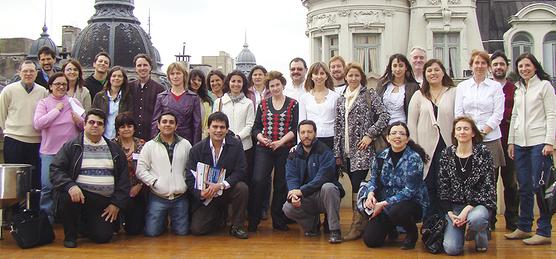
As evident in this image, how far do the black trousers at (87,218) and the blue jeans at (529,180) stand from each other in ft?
14.3

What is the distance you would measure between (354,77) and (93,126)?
2.85 meters

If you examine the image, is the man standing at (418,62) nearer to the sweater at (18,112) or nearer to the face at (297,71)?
the face at (297,71)

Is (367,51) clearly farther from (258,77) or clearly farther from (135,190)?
(135,190)

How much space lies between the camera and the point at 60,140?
304 inches

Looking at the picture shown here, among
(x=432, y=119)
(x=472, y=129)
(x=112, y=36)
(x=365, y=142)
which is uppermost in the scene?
(x=112, y=36)

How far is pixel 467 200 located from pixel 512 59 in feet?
68.8

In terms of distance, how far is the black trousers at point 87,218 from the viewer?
23.3 ft

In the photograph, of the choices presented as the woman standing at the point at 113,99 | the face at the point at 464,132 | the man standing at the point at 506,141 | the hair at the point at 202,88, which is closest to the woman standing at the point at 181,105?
the hair at the point at 202,88

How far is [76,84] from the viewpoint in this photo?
8.20 m

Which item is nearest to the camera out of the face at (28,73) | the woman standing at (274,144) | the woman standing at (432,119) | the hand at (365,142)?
the woman standing at (432,119)

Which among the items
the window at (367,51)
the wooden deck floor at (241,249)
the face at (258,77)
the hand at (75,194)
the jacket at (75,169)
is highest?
the window at (367,51)

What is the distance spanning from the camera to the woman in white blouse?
7.73 m

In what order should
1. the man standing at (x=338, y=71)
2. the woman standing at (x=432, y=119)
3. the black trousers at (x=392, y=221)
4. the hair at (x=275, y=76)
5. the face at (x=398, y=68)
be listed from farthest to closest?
1. the man standing at (x=338, y=71)
2. the hair at (x=275, y=76)
3. the face at (x=398, y=68)
4. the woman standing at (x=432, y=119)
5. the black trousers at (x=392, y=221)

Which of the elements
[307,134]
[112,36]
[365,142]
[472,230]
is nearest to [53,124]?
[307,134]
